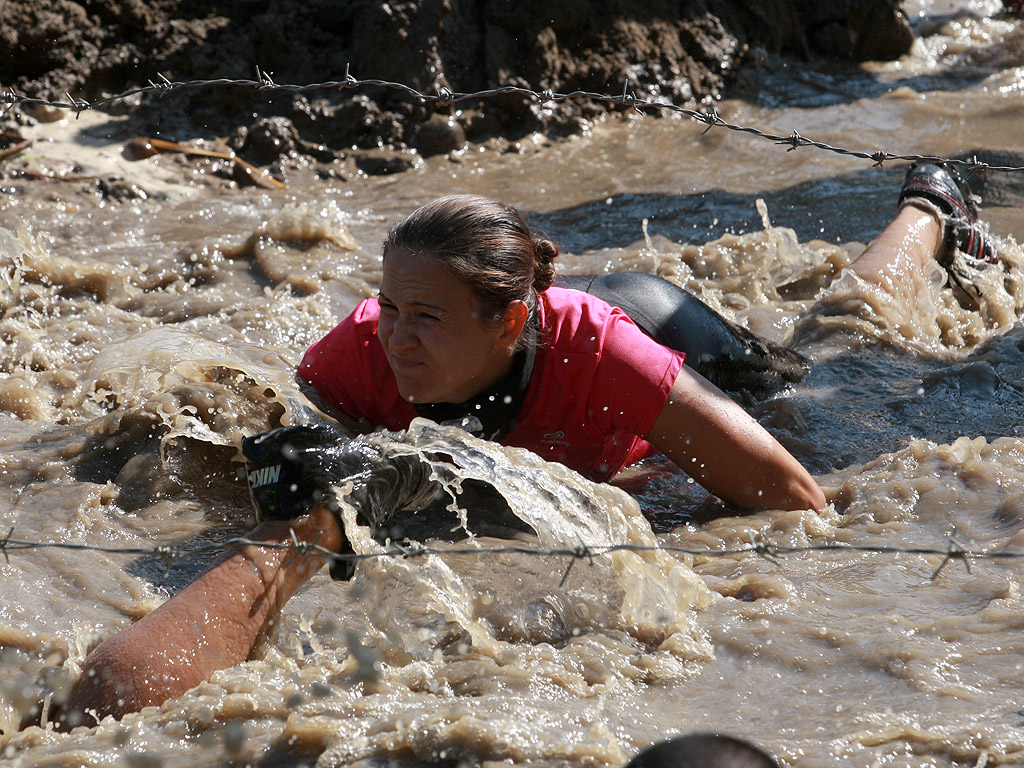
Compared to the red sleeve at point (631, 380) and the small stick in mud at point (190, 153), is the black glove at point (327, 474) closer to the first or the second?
the red sleeve at point (631, 380)

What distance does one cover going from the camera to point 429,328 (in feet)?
9.03

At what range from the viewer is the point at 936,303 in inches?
178

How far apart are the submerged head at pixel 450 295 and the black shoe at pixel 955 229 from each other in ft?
8.71

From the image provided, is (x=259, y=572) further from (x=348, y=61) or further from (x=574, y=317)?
(x=348, y=61)

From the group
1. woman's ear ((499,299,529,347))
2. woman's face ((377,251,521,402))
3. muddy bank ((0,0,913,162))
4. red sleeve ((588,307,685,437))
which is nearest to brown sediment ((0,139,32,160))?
muddy bank ((0,0,913,162))

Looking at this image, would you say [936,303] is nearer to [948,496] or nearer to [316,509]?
[948,496]

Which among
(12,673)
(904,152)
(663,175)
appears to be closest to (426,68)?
(663,175)

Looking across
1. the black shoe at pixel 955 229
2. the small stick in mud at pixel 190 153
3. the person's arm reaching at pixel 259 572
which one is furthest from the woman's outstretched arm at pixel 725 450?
the small stick in mud at pixel 190 153

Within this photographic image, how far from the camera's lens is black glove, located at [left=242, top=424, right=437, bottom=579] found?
8.08 ft

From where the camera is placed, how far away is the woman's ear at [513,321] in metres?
2.80

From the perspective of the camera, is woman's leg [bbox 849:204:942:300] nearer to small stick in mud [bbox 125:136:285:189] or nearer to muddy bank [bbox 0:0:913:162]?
muddy bank [bbox 0:0:913:162]

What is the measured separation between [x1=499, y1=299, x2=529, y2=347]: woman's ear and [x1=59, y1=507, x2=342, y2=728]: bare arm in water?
72 cm

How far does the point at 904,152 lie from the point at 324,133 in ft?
12.7

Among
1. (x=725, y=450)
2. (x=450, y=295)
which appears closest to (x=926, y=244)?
(x=725, y=450)
